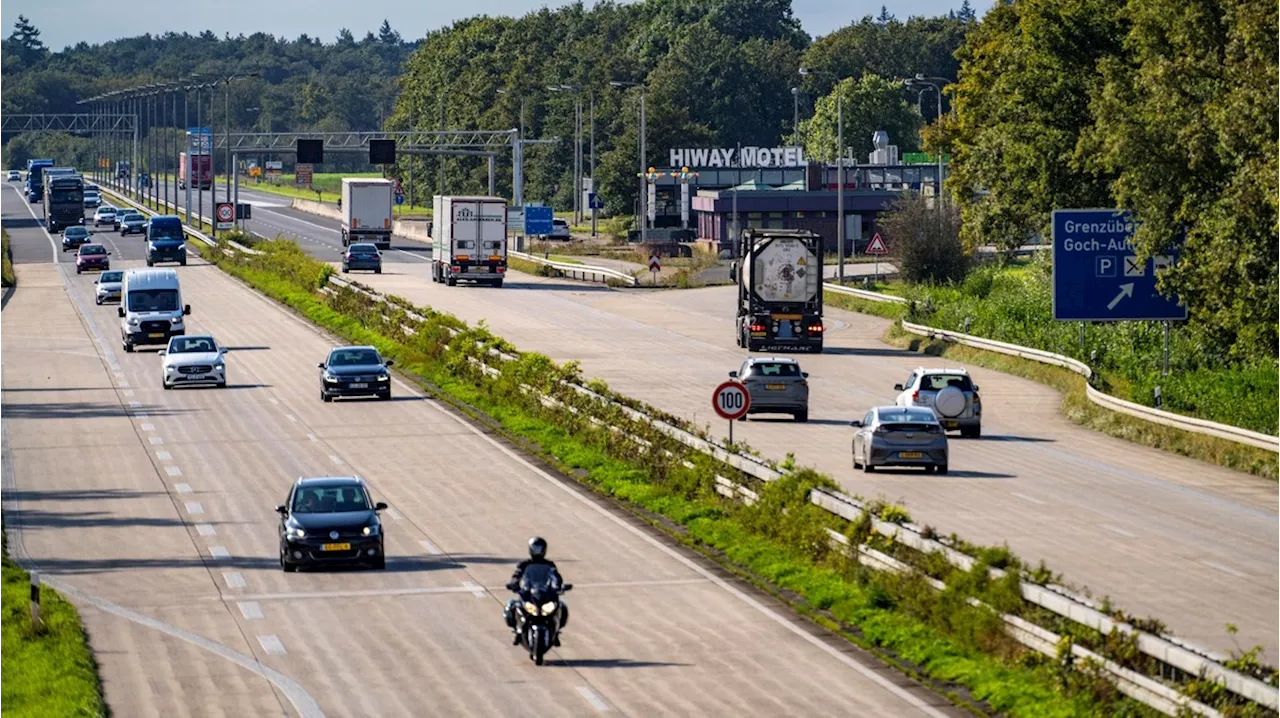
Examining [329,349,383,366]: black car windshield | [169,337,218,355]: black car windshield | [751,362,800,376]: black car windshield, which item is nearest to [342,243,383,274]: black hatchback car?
[169,337,218,355]: black car windshield

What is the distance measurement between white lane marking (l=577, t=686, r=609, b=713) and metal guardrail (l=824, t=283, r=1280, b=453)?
23.5m

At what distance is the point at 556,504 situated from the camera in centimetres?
3700

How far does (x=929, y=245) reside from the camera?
92062 millimetres

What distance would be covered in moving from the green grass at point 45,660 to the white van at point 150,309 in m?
42.0

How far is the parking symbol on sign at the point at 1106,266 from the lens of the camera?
177ft

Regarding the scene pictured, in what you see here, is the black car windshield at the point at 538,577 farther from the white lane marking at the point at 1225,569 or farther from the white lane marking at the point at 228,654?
the white lane marking at the point at 1225,569

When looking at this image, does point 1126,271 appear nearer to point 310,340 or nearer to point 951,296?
point 951,296

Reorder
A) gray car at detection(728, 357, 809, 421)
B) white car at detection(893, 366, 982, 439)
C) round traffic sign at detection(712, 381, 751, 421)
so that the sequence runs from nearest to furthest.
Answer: round traffic sign at detection(712, 381, 751, 421) < white car at detection(893, 366, 982, 439) < gray car at detection(728, 357, 809, 421)

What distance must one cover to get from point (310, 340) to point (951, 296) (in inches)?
942

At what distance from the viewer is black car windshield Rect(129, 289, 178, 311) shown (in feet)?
231

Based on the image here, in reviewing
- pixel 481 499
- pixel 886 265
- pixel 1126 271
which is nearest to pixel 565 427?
pixel 481 499

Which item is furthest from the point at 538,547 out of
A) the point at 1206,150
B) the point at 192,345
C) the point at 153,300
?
the point at 153,300

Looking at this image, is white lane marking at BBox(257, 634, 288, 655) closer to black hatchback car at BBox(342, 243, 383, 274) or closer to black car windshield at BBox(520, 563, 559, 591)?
black car windshield at BBox(520, 563, 559, 591)

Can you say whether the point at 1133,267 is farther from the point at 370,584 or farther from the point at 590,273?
the point at 590,273
